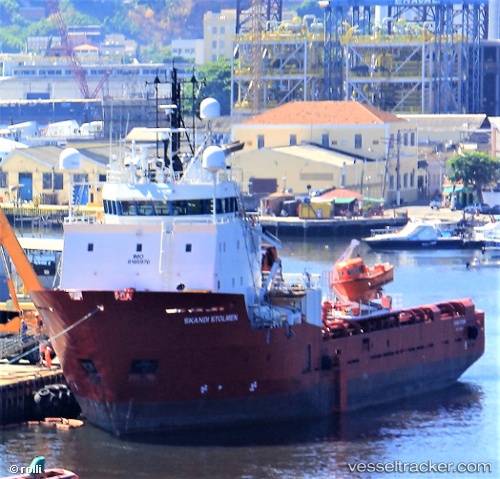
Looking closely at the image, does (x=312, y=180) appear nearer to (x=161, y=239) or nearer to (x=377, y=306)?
(x=377, y=306)

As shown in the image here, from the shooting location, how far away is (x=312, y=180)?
86.6 meters

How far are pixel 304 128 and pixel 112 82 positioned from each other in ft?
196

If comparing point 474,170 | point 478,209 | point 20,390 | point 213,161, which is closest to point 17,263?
point 20,390

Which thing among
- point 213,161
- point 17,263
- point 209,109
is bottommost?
point 17,263

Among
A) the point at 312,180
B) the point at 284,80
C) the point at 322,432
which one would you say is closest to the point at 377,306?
the point at 322,432

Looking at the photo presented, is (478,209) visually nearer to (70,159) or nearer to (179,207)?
(70,159)

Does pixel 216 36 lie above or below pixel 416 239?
above

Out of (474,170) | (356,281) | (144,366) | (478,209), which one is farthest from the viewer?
(474,170)

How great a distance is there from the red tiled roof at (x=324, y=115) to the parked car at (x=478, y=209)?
6480 millimetres

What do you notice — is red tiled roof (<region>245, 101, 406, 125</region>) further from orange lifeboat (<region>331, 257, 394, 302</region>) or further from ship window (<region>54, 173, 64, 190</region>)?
orange lifeboat (<region>331, 257, 394, 302</region>)

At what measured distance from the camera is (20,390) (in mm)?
37594

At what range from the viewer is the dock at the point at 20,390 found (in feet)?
122

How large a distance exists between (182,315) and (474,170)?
53.8 meters

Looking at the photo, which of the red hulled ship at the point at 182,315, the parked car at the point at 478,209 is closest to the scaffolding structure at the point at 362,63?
the parked car at the point at 478,209
